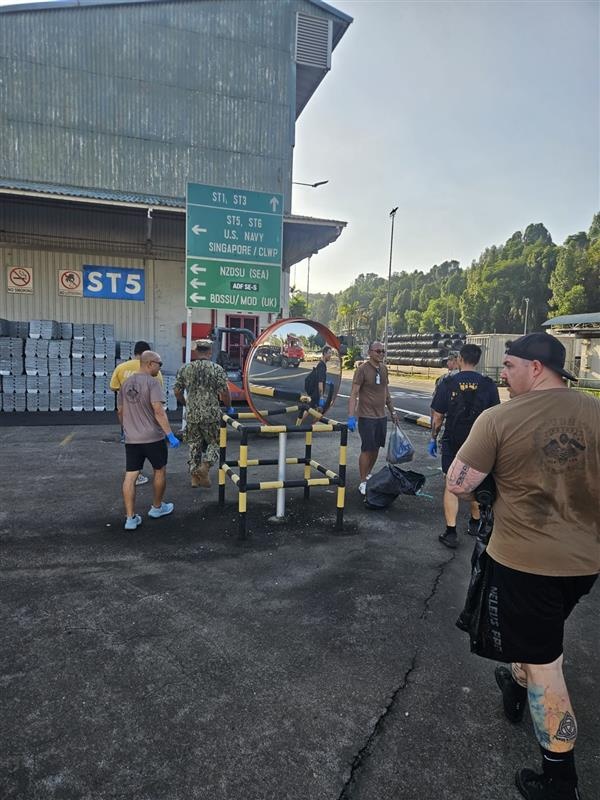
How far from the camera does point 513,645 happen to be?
7.18 ft

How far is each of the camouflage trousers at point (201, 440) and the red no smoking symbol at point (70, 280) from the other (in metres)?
9.91

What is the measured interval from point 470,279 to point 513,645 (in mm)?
89952

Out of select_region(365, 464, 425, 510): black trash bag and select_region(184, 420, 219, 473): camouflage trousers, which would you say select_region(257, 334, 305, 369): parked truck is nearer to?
select_region(184, 420, 219, 473): camouflage trousers

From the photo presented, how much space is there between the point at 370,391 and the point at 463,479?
3962mm

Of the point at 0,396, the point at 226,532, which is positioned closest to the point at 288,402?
the point at 226,532

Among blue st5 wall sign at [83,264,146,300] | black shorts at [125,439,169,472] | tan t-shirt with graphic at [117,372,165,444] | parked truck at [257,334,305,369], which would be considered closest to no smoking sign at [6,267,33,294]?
blue st5 wall sign at [83,264,146,300]

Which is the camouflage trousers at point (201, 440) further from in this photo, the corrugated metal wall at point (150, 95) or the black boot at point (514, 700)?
the corrugated metal wall at point (150, 95)

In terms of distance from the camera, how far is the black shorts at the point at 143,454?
507 centimetres

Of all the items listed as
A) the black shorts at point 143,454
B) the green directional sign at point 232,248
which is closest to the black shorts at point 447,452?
the black shorts at point 143,454

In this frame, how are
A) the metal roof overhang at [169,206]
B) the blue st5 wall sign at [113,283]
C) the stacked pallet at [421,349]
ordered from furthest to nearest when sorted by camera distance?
the stacked pallet at [421,349] < the blue st5 wall sign at [113,283] < the metal roof overhang at [169,206]

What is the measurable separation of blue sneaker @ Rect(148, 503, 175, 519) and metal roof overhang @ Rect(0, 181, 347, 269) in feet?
30.4

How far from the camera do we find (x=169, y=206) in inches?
499

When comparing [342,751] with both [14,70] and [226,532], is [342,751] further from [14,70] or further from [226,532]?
[14,70]

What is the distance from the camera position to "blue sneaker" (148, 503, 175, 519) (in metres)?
5.38
